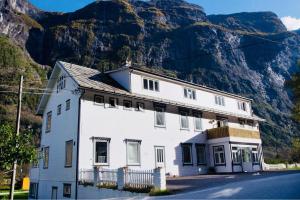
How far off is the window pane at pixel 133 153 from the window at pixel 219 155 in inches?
414

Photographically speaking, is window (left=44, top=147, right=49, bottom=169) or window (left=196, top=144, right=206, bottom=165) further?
window (left=196, top=144, right=206, bottom=165)

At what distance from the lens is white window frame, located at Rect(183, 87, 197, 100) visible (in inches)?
1369

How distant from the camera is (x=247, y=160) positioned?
35281 millimetres

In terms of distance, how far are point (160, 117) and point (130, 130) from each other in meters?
4.26

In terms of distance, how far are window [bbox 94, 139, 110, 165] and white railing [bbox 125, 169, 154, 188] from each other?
6203 mm

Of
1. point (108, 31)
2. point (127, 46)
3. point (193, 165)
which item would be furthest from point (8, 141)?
point (108, 31)

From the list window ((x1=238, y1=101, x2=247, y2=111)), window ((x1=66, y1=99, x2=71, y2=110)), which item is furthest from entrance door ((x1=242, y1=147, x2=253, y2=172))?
window ((x1=66, y1=99, x2=71, y2=110))

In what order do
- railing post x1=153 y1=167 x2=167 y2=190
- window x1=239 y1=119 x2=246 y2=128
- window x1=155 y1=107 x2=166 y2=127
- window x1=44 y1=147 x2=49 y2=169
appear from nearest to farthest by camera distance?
1. railing post x1=153 y1=167 x2=167 y2=190
2. window x1=44 y1=147 x2=49 y2=169
3. window x1=155 y1=107 x2=166 y2=127
4. window x1=239 y1=119 x2=246 y2=128

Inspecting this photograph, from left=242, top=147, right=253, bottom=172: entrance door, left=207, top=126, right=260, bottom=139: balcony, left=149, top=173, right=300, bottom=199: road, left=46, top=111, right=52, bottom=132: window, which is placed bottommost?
left=149, top=173, right=300, bottom=199: road

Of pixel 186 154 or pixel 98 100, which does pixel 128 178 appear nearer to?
pixel 98 100

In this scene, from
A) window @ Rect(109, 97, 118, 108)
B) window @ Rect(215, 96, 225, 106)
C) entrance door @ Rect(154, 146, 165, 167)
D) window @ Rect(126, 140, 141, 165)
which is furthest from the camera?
window @ Rect(215, 96, 225, 106)

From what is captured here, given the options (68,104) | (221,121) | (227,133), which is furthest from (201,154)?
(68,104)

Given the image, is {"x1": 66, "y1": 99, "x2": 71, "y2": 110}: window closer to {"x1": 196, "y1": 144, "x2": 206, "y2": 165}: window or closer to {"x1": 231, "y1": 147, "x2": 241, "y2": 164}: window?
{"x1": 196, "y1": 144, "x2": 206, "y2": 165}: window

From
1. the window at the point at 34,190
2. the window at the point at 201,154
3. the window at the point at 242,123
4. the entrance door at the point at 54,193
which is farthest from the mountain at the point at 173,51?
the entrance door at the point at 54,193
